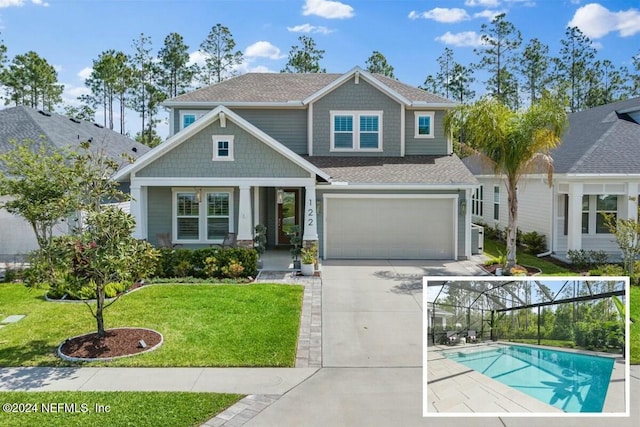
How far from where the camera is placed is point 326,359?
801 centimetres

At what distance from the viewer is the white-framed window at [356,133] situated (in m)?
19.7

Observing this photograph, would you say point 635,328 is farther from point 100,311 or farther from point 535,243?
point 100,311

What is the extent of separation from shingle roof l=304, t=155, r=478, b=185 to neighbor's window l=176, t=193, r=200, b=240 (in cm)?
494

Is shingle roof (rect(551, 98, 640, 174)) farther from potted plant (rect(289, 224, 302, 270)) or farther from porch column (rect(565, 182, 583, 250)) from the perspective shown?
potted plant (rect(289, 224, 302, 270))

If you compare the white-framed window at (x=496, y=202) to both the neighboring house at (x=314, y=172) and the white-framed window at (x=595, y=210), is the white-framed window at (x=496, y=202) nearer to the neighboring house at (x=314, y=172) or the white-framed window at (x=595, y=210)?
the neighboring house at (x=314, y=172)

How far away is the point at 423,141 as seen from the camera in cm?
2016

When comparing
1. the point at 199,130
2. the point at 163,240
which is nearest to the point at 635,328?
the point at 199,130

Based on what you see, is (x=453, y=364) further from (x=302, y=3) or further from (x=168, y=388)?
(x=302, y=3)

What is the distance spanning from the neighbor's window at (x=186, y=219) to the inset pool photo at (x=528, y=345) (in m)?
14.4

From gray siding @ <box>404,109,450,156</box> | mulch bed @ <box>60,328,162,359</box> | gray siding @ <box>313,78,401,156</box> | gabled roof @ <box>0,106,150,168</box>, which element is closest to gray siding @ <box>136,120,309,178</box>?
gabled roof @ <box>0,106,150,168</box>

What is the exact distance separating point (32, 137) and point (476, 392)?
20876 millimetres

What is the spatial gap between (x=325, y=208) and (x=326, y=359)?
9.99 metres

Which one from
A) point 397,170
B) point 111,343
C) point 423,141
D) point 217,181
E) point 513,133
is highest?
point 423,141

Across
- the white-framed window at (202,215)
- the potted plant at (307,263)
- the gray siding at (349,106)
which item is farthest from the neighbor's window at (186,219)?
the gray siding at (349,106)
